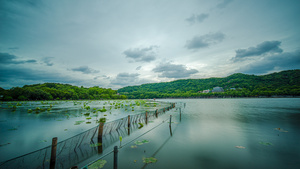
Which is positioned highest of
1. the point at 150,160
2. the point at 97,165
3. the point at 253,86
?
the point at 253,86

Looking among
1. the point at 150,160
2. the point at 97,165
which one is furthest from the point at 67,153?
the point at 150,160

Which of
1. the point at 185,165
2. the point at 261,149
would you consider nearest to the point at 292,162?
the point at 261,149

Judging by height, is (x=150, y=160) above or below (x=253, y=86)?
below

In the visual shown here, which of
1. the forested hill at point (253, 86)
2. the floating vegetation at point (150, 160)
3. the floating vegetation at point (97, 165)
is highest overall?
the forested hill at point (253, 86)

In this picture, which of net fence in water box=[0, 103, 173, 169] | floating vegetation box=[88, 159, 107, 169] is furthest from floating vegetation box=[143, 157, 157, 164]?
net fence in water box=[0, 103, 173, 169]

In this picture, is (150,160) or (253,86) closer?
(150,160)

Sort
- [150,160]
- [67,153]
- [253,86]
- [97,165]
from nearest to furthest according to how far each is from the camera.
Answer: [97,165] < [150,160] < [67,153] < [253,86]

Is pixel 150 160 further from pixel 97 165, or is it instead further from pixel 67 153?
pixel 67 153

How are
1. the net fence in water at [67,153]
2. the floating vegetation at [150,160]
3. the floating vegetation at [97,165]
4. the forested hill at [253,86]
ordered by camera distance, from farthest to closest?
the forested hill at [253,86], the floating vegetation at [150,160], the floating vegetation at [97,165], the net fence in water at [67,153]

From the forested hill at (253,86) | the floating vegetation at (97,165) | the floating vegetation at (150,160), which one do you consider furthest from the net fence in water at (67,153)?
the forested hill at (253,86)

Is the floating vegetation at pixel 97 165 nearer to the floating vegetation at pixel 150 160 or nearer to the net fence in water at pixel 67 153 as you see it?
the net fence in water at pixel 67 153

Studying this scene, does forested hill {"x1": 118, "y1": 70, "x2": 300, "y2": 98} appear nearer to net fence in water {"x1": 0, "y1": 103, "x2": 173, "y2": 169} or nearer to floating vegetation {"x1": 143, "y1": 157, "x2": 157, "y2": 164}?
floating vegetation {"x1": 143, "y1": 157, "x2": 157, "y2": 164}

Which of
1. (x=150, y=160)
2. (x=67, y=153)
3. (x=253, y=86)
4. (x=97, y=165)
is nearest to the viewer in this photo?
(x=97, y=165)

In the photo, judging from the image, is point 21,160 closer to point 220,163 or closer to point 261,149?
point 220,163
